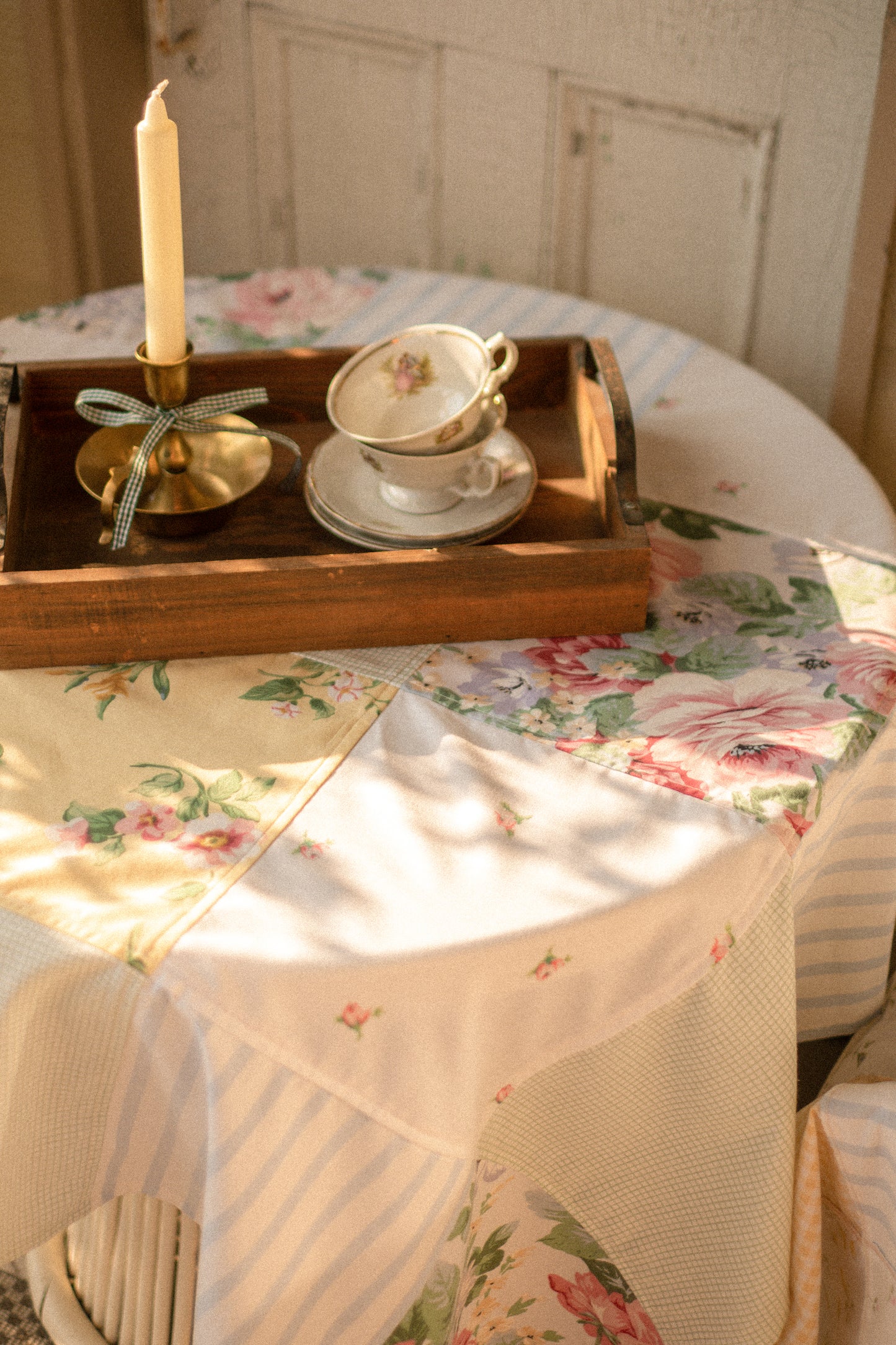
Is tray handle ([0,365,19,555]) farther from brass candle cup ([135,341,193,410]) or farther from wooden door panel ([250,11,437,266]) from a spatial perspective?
wooden door panel ([250,11,437,266])

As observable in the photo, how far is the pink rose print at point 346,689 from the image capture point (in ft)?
3.23

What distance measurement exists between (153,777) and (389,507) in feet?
1.13

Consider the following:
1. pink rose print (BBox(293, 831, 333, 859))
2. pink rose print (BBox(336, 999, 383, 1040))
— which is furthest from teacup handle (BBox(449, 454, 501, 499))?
pink rose print (BBox(336, 999, 383, 1040))

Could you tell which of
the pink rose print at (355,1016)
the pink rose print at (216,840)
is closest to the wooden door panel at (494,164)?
the pink rose print at (216,840)

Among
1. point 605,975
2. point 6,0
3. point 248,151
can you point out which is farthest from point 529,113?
point 605,975

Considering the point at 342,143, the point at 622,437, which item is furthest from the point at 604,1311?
the point at 342,143

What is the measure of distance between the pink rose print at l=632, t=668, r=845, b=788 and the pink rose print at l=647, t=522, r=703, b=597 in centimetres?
15

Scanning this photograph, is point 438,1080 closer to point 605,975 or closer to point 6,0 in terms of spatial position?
point 605,975

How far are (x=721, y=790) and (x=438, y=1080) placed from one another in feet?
0.94

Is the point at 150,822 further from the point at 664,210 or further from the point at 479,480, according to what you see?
the point at 664,210

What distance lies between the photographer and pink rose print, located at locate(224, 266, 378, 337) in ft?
5.13

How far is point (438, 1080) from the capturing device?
0.80 metres

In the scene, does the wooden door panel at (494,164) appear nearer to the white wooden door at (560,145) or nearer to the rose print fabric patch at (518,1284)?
the white wooden door at (560,145)

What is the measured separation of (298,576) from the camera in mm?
982
